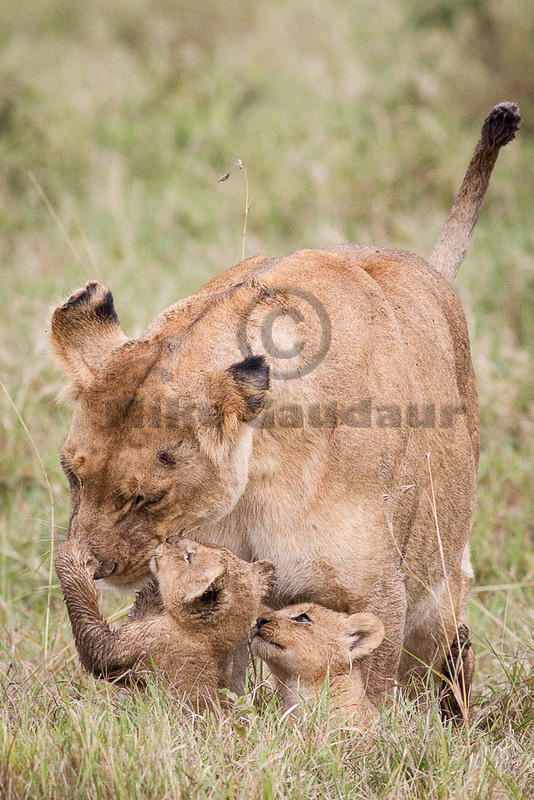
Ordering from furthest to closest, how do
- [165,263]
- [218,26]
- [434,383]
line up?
[218,26], [165,263], [434,383]

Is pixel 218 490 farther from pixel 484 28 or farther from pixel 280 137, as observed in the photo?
pixel 484 28

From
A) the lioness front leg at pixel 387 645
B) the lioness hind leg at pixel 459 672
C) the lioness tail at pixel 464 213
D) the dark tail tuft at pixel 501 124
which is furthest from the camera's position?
the lioness tail at pixel 464 213

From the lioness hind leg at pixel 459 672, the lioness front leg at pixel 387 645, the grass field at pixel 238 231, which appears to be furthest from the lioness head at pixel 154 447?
the lioness hind leg at pixel 459 672

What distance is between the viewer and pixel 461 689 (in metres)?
4.73

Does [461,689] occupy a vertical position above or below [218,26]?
below

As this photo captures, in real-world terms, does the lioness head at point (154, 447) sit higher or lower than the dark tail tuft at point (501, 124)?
lower

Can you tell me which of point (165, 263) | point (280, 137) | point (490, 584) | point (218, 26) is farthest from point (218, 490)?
point (218, 26)

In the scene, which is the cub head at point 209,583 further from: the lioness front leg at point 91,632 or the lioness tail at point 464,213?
the lioness tail at point 464,213

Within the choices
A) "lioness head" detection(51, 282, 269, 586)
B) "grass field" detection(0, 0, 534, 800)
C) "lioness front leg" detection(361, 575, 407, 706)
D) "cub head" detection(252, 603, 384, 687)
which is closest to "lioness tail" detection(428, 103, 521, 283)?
"grass field" detection(0, 0, 534, 800)

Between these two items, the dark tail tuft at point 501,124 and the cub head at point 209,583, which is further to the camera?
the dark tail tuft at point 501,124

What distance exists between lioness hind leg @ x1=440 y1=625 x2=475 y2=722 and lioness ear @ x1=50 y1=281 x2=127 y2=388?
176 cm

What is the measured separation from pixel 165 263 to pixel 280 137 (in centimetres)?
279

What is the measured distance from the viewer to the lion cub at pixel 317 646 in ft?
12.8

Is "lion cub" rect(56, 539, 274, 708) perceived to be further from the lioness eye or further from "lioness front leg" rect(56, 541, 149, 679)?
the lioness eye
